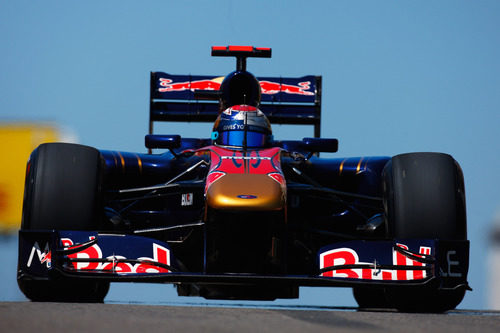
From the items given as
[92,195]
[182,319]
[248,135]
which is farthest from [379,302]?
[182,319]

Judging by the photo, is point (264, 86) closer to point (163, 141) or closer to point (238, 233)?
point (163, 141)

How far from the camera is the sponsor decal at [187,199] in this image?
250 inches

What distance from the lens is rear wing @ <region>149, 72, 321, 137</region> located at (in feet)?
34.7

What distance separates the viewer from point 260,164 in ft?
20.0

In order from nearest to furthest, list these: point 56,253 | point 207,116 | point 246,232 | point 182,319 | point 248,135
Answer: point 182,319, point 56,253, point 246,232, point 248,135, point 207,116

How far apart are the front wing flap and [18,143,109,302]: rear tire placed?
7.3 inches

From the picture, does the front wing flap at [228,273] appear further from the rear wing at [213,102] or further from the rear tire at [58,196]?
the rear wing at [213,102]

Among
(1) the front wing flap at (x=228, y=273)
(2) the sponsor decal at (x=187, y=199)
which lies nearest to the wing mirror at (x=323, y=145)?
(2) the sponsor decal at (x=187, y=199)

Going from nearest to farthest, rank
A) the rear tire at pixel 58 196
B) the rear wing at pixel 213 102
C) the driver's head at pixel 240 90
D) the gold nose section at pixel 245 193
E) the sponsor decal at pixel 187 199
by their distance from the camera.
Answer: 1. the gold nose section at pixel 245 193
2. the rear tire at pixel 58 196
3. the sponsor decal at pixel 187 199
4. the driver's head at pixel 240 90
5. the rear wing at pixel 213 102

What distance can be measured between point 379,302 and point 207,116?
11.6 feet

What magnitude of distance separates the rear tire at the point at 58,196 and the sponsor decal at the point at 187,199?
32.3 inches

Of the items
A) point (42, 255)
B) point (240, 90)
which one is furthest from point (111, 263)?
point (240, 90)

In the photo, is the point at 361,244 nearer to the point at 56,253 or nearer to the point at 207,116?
the point at 56,253

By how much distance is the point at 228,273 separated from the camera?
5109 millimetres
